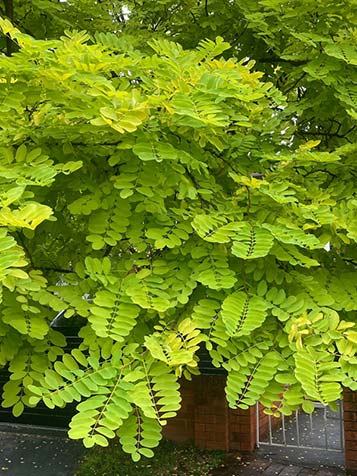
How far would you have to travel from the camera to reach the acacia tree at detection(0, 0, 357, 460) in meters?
1.95

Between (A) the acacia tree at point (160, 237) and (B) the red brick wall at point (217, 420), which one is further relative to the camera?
(B) the red brick wall at point (217, 420)

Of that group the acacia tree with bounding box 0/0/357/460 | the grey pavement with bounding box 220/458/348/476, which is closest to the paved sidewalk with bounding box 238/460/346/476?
the grey pavement with bounding box 220/458/348/476

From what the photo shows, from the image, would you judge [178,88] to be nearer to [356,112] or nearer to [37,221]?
[37,221]

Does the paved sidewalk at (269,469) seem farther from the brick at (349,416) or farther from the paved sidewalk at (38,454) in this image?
the paved sidewalk at (38,454)

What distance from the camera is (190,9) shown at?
415 centimetres

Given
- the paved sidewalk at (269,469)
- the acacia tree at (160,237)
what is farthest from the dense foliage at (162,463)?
the acacia tree at (160,237)

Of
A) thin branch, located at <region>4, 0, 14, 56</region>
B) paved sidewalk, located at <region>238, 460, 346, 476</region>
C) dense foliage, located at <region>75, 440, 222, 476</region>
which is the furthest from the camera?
dense foliage, located at <region>75, 440, 222, 476</region>

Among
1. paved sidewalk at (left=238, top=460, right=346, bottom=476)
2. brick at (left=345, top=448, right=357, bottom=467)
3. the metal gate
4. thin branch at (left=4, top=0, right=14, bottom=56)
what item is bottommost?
paved sidewalk at (left=238, top=460, right=346, bottom=476)

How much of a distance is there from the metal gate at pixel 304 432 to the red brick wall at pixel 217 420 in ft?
0.71

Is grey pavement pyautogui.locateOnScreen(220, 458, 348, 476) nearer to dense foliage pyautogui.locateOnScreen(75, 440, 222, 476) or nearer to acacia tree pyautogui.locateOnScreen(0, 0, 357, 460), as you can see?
dense foliage pyautogui.locateOnScreen(75, 440, 222, 476)

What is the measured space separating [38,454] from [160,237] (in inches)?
188

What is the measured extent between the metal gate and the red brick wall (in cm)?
22

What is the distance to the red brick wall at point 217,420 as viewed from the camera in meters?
5.64

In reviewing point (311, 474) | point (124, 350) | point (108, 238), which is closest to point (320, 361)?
point (124, 350)
